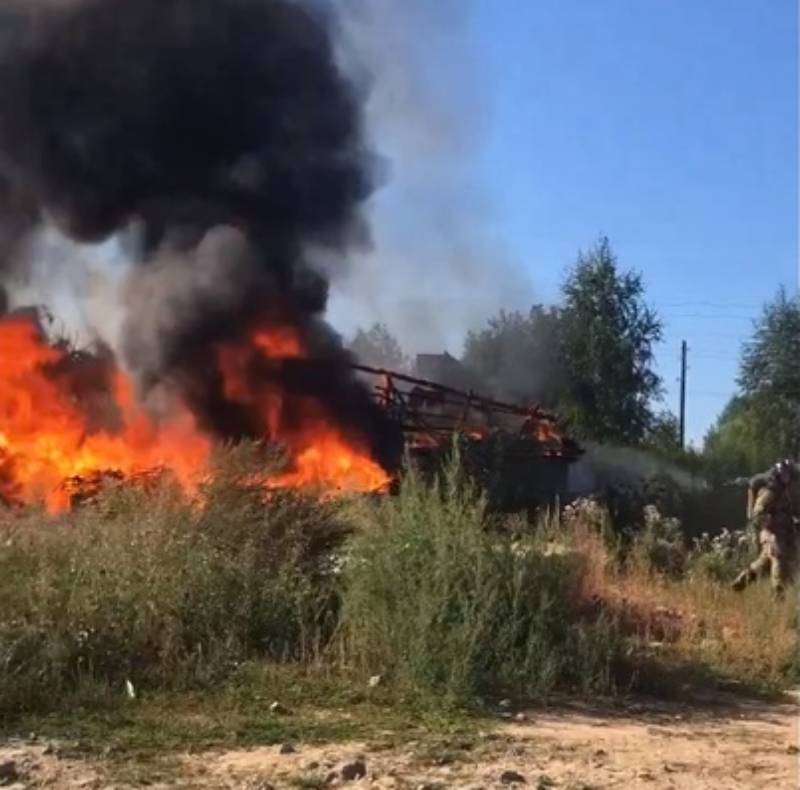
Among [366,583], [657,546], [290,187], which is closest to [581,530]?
[657,546]

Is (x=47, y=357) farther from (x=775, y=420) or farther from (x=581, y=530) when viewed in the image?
(x=775, y=420)

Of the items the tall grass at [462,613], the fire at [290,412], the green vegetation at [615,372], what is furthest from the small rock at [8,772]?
the green vegetation at [615,372]

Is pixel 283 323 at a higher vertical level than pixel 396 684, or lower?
higher

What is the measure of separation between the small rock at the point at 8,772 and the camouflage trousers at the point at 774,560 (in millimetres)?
7800

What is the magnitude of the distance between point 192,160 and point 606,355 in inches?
633

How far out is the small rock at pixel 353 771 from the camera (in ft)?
21.6

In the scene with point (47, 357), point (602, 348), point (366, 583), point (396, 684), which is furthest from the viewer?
point (602, 348)

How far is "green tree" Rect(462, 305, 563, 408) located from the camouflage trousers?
20846 millimetres

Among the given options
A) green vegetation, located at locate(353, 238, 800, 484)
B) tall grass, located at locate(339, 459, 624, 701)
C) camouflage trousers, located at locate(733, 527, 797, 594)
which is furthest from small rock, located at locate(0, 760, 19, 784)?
green vegetation, located at locate(353, 238, 800, 484)

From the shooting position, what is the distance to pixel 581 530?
12.1m

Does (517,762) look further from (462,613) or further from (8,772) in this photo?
(8,772)

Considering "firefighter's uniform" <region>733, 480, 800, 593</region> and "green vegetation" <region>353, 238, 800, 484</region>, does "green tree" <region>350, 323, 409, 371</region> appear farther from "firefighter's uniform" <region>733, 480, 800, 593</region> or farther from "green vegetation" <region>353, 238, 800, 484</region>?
"firefighter's uniform" <region>733, 480, 800, 593</region>

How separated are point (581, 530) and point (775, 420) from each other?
84.0 ft

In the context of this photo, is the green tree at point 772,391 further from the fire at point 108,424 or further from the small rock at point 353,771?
the small rock at point 353,771
